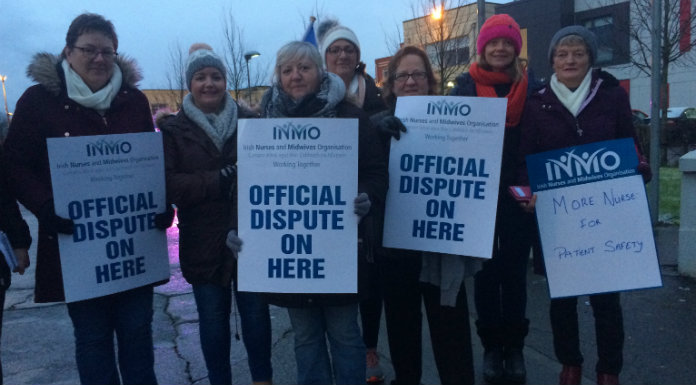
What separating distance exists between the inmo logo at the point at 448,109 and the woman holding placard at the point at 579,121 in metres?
0.54

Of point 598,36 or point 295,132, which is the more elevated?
point 598,36

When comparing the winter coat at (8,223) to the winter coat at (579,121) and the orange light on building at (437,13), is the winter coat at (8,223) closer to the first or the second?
the winter coat at (579,121)

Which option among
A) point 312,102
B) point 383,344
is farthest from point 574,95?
point 383,344

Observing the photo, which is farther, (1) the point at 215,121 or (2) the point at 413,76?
(2) the point at 413,76

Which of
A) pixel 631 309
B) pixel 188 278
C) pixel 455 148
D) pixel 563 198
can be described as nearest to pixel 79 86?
pixel 188 278

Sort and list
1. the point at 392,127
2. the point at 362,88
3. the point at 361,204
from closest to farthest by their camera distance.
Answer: the point at 361,204 → the point at 392,127 → the point at 362,88

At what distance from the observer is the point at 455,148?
2910 millimetres

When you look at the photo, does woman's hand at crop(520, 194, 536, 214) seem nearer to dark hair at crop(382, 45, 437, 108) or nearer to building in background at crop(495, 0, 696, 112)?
dark hair at crop(382, 45, 437, 108)

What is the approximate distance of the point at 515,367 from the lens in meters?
3.50

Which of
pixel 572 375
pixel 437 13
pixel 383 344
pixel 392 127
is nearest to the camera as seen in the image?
pixel 392 127

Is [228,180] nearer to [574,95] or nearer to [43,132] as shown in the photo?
[43,132]

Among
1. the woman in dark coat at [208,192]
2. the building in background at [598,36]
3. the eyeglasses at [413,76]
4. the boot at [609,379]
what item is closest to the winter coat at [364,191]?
the woman in dark coat at [208,192]

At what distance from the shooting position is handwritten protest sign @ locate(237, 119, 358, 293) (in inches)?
104

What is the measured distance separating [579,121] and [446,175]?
34.9 inches
